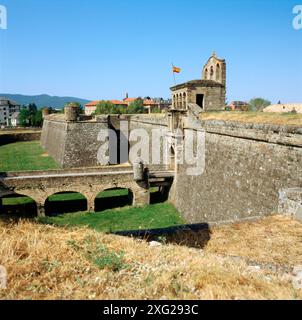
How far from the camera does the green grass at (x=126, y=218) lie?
45.3 ft

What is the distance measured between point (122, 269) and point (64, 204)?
47.6ft

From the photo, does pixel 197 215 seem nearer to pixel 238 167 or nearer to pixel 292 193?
pixel 238 167

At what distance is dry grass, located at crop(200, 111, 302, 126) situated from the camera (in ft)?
31.8

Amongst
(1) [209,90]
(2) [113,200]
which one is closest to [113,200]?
(2) [113,200]

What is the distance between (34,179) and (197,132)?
29.4ft

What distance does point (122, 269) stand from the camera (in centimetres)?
365

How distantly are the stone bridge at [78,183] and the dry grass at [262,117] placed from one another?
4720 millimetres

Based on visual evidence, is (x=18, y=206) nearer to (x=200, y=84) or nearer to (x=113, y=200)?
(x=113, y=200)

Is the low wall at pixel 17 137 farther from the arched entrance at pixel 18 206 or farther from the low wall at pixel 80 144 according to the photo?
the arched entrance at pixel 18 206

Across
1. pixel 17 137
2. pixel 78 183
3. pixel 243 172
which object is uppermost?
pixel 17 137

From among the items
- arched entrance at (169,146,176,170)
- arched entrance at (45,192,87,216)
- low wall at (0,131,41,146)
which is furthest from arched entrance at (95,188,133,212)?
low wall at (0,131,41,146)

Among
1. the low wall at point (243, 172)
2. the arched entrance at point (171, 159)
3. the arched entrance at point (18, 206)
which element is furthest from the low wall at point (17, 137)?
the low wall at point (243, 172)

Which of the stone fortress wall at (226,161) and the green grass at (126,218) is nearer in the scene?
the stone fortress wall at (226,161)

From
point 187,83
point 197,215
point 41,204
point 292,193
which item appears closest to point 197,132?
point 197,215
